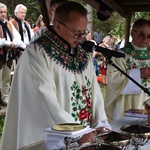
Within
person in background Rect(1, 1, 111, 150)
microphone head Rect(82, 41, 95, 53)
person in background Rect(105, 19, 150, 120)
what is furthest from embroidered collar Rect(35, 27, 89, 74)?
person in background Rect(105, 19, 150, 120)

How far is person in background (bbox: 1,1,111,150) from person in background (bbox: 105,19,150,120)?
0.94 meters

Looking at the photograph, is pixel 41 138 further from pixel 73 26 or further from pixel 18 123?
pixel 73 26

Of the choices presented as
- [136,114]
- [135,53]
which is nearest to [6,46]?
[135,53]

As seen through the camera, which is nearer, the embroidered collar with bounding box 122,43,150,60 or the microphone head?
the microphone head

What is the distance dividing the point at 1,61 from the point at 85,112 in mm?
4025

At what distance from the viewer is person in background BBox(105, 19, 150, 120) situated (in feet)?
11.1

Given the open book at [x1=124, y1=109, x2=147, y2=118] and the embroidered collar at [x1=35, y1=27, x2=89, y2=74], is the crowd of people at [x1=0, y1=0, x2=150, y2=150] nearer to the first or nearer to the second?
the embroidered collar at [x1=35, y1=27, x2=89, y2=74]

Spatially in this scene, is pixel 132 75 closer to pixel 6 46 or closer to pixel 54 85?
pixel 54 85

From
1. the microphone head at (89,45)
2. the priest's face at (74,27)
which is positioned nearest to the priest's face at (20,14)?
the priest's face at (74,27)

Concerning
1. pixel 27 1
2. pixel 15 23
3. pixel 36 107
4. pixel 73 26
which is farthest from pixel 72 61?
pixel 27 1

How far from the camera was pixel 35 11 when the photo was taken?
1923cm

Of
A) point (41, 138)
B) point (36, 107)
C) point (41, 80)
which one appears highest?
point (41, 80)

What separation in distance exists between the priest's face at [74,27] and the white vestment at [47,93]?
10 centimetres

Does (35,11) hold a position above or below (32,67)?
above
